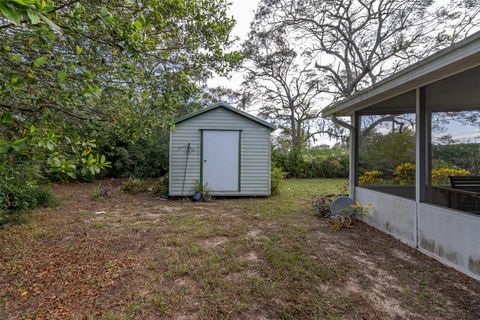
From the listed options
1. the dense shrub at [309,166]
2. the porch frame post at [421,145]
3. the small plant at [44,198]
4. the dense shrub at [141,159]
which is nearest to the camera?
the porch frame post at [421,145]

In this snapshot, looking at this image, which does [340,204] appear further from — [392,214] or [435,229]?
[435,229]

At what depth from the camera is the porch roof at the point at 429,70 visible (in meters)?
2.00

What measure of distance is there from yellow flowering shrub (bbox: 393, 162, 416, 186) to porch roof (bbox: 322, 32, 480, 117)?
1.06 metres

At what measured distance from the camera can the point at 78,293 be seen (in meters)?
2.14

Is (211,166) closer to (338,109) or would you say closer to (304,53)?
(338,109)

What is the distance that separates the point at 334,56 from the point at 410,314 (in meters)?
14.7

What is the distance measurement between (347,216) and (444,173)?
1543 millimetres

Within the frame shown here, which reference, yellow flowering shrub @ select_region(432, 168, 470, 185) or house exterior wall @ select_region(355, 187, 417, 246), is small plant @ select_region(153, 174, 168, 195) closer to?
house exterior wall @ select_region(355, 187, 417, 246)

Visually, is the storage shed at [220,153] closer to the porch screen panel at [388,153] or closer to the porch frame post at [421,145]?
the porch screen panel at [388,153]

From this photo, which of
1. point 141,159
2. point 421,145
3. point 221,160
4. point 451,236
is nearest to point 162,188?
point 221,160

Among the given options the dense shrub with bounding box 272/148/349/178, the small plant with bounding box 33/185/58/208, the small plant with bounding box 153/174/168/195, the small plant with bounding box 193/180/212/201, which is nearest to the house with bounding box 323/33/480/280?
the small plant with bounding box 193/180/212/201

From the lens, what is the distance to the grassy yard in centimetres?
194

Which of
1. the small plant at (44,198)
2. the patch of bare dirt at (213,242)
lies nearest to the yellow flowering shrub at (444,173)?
the patch of bare dirt at (213,242)

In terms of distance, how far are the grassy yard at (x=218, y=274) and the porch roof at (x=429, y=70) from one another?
2075 millimetres
